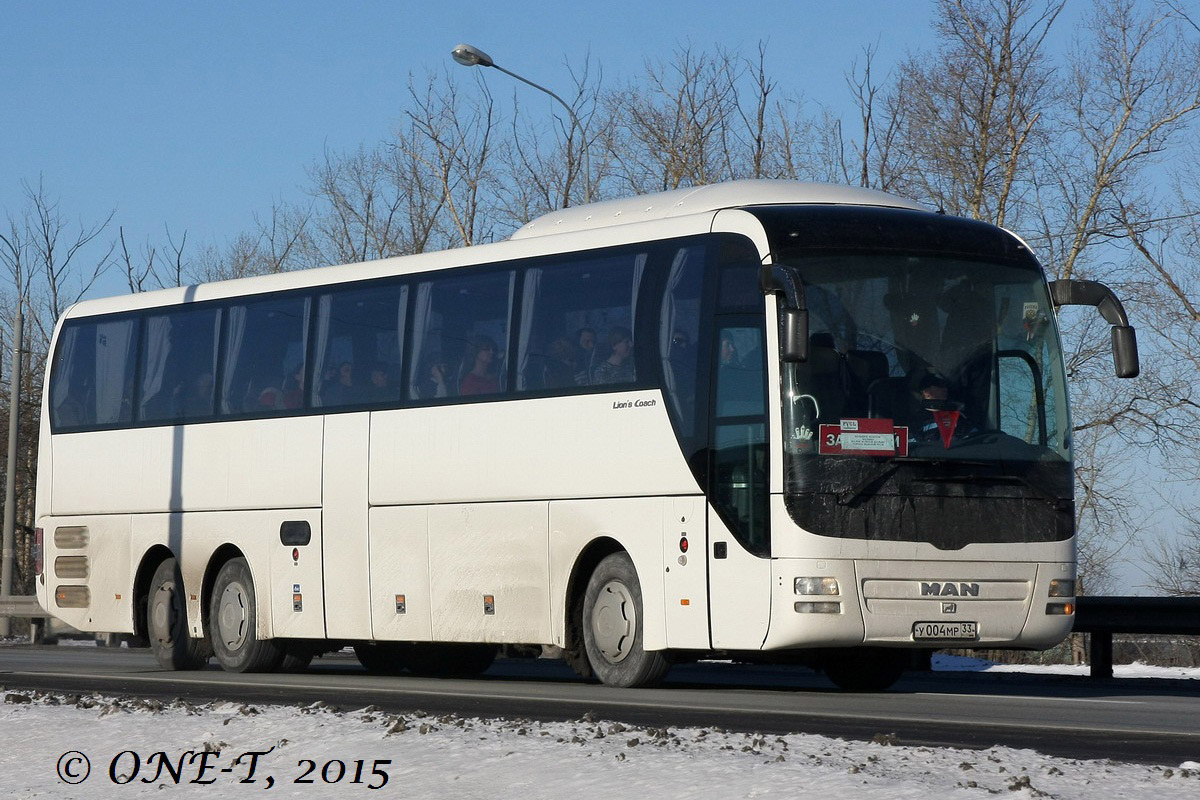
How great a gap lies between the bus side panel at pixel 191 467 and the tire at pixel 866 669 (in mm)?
5306

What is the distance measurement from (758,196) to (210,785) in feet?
25.9

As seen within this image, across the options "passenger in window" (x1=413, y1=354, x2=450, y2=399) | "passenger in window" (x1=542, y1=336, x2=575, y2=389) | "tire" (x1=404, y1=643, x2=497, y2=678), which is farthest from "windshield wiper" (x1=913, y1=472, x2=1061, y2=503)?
"tire" (x1=404, y1=643, x2=497, y2=678)

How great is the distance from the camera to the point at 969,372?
1477cm

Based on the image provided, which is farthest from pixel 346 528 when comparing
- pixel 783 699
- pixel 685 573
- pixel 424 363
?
pixel 783 699

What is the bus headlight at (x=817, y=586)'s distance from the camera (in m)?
14.2

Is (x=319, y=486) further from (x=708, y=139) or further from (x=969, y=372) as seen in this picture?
(x=708, y=139)

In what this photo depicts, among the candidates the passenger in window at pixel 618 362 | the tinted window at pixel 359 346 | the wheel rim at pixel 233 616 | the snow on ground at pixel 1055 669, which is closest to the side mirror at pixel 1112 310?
the passenger in window at pixel 618 362

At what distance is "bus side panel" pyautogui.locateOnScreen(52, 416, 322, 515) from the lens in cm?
1909

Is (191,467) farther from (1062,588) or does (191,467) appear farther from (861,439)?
(1062,588)

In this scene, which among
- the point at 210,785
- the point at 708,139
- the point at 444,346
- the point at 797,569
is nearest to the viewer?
the point at 210,785

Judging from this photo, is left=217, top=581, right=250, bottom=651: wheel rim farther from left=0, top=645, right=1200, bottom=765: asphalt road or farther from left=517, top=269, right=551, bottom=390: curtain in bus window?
left=517, top=269, right=551, bottom=390: curtain in bus window

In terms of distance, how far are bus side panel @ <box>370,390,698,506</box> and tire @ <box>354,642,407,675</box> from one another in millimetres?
2871

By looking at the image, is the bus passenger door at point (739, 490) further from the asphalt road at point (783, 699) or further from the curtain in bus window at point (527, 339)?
the curtain in bus window at point (527, 339)

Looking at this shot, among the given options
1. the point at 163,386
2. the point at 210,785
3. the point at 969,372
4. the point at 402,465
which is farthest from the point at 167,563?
the point at 210,785
